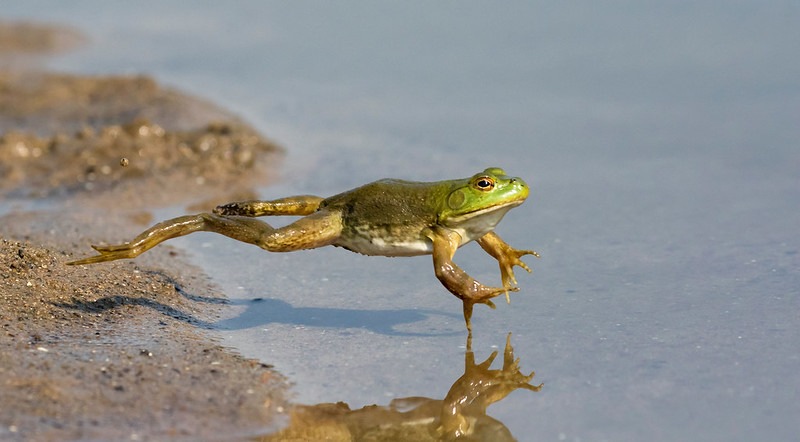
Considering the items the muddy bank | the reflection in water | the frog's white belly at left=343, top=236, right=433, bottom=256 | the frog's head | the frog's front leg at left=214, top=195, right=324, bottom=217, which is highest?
the frog's head

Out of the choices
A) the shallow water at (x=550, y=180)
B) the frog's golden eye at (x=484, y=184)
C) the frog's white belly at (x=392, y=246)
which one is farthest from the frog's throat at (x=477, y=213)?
the shallow water at (x=550, y=180)

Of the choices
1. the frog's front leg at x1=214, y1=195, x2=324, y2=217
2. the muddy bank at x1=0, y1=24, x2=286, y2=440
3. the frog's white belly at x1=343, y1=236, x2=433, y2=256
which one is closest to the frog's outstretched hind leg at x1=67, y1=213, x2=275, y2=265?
the frog's front leg at x1=214, y1=195, x2=324, y2=217

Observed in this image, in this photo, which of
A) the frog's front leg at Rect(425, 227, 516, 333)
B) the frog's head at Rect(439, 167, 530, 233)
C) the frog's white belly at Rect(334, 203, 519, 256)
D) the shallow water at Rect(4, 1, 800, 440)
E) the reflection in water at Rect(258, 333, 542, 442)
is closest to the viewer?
the reflection in water at Rect(258, 333, 542, 442)

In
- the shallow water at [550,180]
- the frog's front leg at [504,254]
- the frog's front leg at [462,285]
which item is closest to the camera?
the shallow water at [550,180]

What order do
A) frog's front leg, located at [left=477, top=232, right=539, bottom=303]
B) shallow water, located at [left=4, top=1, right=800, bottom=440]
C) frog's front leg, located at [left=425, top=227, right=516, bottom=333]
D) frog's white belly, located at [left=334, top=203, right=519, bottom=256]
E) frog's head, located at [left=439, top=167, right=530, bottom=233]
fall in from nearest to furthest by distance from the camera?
shallow water, located at [left=4, top=1, right=800, bottom=440] < frog's front leg, located at [left=425, top=227, right=516, bottom=333] < frog's head, located at [left=439, top=167, right=530, bottom=233] < frog's white belly, located at [left=334, top=203, right=519, bottom=256] < frog's front leg, located at [left=477, top=232, right=539, bottom=303]

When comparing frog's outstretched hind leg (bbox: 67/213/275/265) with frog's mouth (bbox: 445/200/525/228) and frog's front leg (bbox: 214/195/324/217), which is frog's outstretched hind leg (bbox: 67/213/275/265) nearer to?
frog's front leg (bbox: 214/195/324/217)

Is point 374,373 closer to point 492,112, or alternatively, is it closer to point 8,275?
point 8,275

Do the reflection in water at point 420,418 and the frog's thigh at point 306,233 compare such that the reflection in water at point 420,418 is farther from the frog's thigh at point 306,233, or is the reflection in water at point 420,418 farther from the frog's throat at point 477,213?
the frog's thigh at point 306,233

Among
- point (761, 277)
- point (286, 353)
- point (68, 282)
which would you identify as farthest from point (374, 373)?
point (761, 277)
